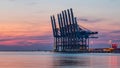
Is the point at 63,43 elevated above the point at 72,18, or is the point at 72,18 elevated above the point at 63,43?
the point at 72,18

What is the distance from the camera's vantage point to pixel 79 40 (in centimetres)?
16650

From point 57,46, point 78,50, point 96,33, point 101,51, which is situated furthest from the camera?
point 101,51

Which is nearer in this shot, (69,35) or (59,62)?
(59,62)

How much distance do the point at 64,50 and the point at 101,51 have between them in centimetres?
3122

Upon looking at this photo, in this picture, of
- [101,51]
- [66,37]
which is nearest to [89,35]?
[66,37]

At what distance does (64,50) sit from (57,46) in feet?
23.3

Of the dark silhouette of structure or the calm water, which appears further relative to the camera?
the dark silhouette of structure

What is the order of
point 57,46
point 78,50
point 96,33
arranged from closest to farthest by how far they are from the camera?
point 96,33, point 78,50, point 57,46

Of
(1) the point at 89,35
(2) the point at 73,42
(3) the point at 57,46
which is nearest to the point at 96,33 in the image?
(1) the point at 89,35

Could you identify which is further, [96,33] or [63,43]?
[63,43]

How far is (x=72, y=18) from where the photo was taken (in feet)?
526

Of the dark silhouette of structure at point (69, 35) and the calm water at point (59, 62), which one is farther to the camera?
the dark silhouette of structure at point (69, 35)

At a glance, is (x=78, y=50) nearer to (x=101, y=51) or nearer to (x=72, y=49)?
(x=72, y=49)

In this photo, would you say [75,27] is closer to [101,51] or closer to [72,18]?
[72,18]
